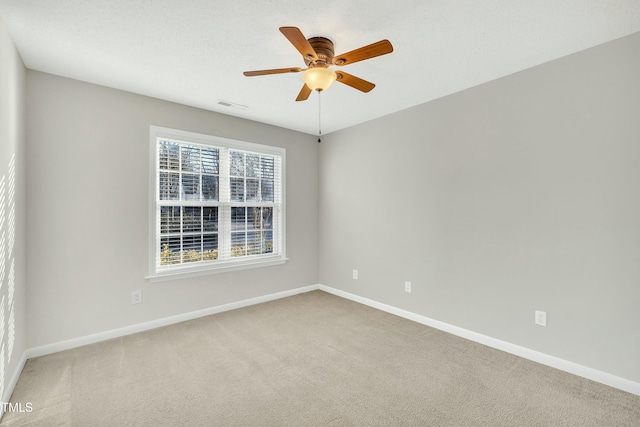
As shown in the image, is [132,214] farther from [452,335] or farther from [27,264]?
[452,335]

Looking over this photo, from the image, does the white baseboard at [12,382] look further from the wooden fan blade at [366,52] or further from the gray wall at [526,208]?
the gray wall at [526,208]

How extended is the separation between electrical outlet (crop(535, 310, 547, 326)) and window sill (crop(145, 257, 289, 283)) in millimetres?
2979

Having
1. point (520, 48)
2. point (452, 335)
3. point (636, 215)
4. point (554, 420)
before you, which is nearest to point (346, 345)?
point (452, 335)

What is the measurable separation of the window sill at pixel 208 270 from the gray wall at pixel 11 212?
1.04 metres

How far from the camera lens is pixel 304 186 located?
15.3 ft

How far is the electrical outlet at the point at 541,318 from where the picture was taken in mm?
2533

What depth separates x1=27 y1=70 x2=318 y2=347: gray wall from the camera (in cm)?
267

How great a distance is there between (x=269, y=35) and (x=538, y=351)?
3.30m

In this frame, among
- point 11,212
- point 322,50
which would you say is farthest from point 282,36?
point 11,212

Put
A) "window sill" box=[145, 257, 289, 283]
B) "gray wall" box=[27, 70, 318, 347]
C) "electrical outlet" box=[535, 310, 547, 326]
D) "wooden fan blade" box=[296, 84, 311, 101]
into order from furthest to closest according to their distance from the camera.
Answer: "window sill" box=[145, 257, 289, 283]
"gray wall" box=[27, 70, 318, 347]
"electrical outlet" box=[535, 310, 547, 326]
"wooden fan blade" box=[296, 84, 311, 101]

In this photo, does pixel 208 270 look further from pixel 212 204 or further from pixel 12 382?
pixel 12 382

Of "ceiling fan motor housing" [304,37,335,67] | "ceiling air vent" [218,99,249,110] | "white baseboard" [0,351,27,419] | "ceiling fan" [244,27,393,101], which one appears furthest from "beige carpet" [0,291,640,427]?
"ceiling air vent" [218,99,249,110]

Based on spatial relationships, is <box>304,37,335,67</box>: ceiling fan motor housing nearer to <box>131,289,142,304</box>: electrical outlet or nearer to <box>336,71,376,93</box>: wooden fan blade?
<box>336,71,376,93</box>: wooden fan blade

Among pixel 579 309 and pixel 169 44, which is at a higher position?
pixel 169 44
